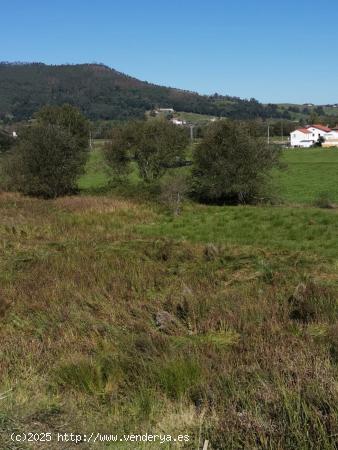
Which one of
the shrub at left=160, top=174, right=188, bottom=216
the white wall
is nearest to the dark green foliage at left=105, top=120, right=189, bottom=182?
the shrub at left=160, top=174, right=188, bottom=216

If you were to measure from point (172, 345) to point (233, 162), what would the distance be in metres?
23.9

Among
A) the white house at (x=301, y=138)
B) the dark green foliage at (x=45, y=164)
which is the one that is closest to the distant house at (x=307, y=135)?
the white house at (x=301, y=138)

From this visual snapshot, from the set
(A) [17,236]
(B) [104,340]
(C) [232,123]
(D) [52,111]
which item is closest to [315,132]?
(D) [52,111]

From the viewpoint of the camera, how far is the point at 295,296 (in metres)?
7.80

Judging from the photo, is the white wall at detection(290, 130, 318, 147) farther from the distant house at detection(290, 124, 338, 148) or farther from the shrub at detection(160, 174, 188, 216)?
the shrub at detection(160, 174, 188, 216)

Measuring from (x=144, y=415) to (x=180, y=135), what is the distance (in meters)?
36.0

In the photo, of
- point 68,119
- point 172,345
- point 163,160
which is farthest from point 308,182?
point 172,345

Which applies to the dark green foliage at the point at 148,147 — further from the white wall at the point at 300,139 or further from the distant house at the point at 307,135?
the white wall at the point at 300,139

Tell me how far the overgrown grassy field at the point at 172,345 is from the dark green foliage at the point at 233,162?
14.7 meters

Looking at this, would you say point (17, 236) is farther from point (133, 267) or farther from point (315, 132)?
point (315, 132)

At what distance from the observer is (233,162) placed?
29.0 metres

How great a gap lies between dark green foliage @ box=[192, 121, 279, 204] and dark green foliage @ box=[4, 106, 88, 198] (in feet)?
27.7

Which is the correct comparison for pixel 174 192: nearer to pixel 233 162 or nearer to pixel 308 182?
pixel 233 162

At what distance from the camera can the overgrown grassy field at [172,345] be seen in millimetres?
3789
